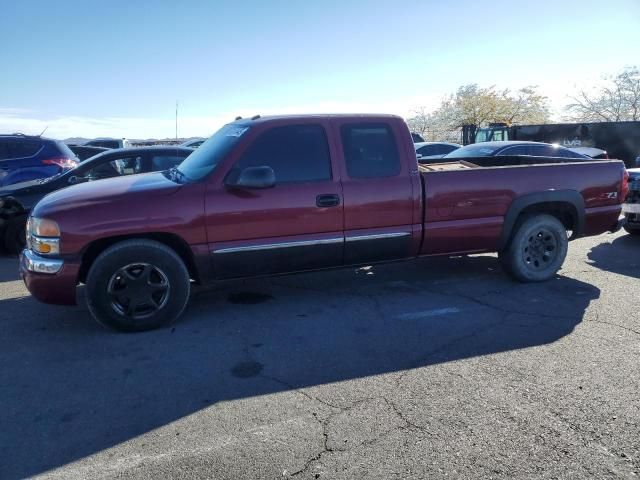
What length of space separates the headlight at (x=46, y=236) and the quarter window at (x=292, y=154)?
1621 mm

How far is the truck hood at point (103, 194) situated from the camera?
418cm

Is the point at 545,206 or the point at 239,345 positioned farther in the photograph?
the point at 545,206

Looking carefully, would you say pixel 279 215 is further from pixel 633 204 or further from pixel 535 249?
pixel 633 204

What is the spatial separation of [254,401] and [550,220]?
411 cm

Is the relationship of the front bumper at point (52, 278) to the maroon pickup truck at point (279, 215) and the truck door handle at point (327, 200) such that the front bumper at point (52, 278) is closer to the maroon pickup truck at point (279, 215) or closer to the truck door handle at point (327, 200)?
the maroon pickup truck at point (279, 215)

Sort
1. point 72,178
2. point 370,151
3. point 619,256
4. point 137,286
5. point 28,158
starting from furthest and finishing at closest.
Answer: point 28,158 → point 72,178 → point 619,256 → point 370,151 → point 137,286

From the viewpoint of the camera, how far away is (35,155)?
33.7 feet

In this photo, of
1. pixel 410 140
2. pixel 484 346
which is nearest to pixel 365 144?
pixel 410 140

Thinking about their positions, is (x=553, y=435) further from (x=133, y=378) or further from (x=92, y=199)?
(x=92, y=199)

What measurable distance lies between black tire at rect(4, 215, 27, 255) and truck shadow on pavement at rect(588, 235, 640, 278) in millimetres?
8033

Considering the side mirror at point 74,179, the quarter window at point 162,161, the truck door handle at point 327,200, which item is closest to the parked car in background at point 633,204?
the truck door handle at point 327,200

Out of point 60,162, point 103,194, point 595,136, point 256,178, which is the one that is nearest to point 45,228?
point 103,194

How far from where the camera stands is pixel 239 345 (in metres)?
4.08

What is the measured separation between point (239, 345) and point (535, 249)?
3621 millimetres
